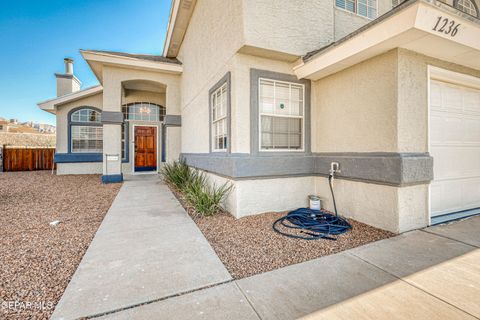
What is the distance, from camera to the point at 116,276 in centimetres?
238

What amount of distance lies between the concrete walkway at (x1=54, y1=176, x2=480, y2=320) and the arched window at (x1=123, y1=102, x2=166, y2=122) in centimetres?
888

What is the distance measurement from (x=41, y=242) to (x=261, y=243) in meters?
3.30

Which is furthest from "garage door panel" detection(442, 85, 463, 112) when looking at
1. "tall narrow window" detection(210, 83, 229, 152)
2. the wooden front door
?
the wooden front door

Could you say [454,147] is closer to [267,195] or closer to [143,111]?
[267,195]

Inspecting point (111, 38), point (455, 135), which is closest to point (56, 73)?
point (111, 38)

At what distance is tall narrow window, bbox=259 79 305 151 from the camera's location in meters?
4.70

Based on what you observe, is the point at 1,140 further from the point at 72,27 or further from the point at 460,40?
the point at 460,40

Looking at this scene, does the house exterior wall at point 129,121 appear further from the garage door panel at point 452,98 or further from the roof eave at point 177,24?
the garage door panel at point 452,98

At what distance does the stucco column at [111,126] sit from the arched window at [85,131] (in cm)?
381

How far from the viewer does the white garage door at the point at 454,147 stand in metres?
4.11

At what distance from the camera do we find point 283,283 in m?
2.24

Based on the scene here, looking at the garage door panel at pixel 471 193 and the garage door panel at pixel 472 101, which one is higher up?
the garage door panel at pixel 472 101

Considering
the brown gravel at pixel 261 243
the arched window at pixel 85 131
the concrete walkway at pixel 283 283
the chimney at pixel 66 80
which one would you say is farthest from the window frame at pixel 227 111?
the chimney at pixel 66 80

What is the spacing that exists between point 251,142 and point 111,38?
14.9m
